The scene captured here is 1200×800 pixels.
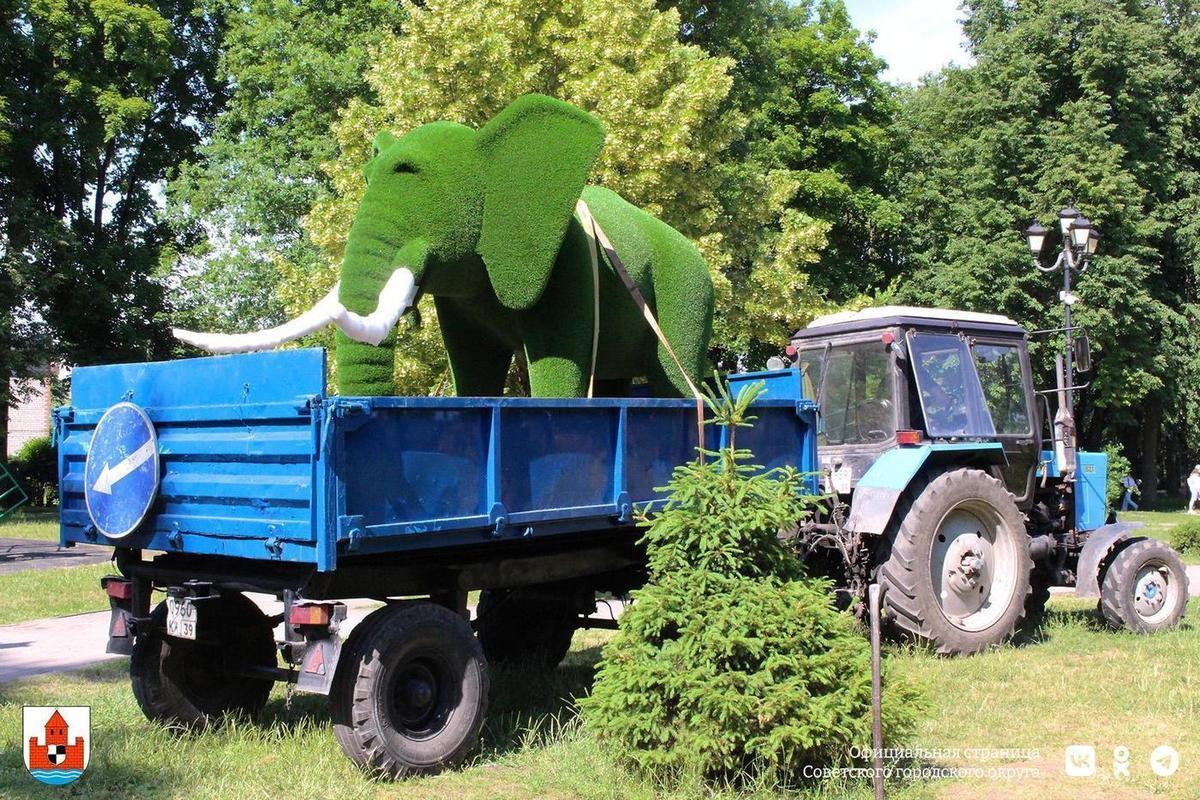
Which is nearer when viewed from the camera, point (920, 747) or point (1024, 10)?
point (920, 747)

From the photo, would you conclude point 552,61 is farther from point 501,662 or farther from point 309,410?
point 309,410

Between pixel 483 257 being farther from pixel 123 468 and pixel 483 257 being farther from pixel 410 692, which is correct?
pixel 410 692

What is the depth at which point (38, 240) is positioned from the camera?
73.2 ft

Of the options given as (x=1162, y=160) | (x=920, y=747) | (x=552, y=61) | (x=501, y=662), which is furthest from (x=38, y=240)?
(x=1162, y=160)

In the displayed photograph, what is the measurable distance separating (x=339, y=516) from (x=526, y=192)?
90.4 inches

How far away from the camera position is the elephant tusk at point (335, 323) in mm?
5047

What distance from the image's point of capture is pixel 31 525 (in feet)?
69.5

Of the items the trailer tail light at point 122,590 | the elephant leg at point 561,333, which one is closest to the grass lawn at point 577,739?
the trailer tail light at point 122,590

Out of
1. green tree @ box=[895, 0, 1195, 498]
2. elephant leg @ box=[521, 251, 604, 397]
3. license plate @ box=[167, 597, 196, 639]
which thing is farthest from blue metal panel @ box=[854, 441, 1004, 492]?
green tree @ box=[895, 0, 1195, 498]

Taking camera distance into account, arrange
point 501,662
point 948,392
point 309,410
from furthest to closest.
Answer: point 948,392
point 501,662
point 309,410

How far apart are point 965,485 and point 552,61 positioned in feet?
28.2

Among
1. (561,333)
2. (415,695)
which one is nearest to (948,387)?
(561,333)

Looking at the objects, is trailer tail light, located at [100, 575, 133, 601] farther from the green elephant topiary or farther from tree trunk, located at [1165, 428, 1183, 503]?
tree trunk, located at [1165, 428, 1183, 503]

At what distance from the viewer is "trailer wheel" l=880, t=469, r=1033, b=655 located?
24.6 ft
